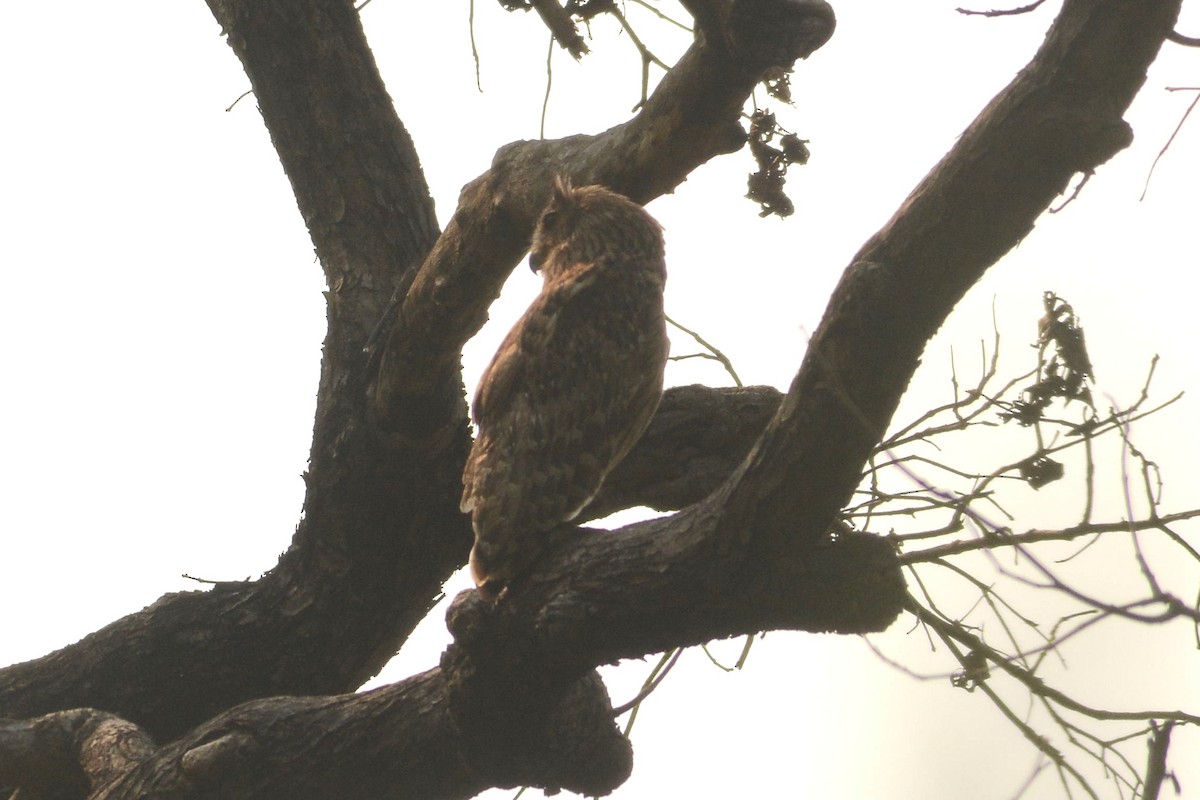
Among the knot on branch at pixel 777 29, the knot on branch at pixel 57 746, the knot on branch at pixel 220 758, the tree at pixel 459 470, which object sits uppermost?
the knot on branch at pixel 777 29

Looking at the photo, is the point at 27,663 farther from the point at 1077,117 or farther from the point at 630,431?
the point at 1077,117

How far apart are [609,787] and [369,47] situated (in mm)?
2690

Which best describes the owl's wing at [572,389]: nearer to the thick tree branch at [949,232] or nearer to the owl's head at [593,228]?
the owl's head at [593,228]

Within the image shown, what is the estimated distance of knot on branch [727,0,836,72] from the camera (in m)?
2.39

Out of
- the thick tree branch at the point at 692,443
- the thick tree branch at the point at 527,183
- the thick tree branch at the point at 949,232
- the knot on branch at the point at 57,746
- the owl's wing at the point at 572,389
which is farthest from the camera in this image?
the thick tree branch at the point at 692,443

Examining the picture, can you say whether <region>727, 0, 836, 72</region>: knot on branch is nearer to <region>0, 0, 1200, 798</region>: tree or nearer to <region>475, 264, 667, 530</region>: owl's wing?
<region>0, 0, 1200, 798</region>: tree

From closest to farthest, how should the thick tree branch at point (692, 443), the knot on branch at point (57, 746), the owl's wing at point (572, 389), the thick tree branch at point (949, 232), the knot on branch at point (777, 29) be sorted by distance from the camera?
the thick tree branch at point (949, 232) < the knot on branch at point (777, 29) < the owl's wing at point (572, 389) < the knot on branch at point (57, 746) < the thick tree branch at point (692, 443)

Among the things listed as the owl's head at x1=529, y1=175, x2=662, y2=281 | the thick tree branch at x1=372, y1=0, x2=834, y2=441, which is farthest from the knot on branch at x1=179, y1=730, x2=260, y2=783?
the owl's head at x1=529, y1=175, x2=662, y2=281

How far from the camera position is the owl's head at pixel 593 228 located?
10.1ft

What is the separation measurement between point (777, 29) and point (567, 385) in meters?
0.96

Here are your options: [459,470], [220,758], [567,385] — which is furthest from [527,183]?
[220,758]

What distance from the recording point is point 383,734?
2.97 metres

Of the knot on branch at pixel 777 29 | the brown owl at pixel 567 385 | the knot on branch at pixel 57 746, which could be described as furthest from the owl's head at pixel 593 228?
the knot on branch at pixel 57 746

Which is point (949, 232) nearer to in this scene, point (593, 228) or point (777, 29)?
point (777, 29)
